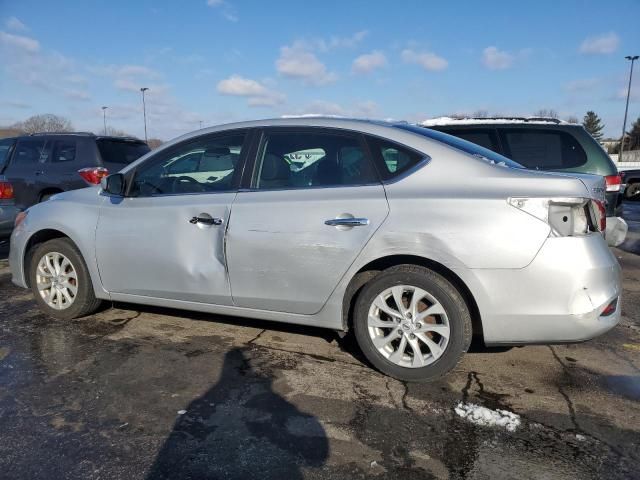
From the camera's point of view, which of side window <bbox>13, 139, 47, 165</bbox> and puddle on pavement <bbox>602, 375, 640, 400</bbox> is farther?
side window <bbox>13, 139, 47, 165</bbox>

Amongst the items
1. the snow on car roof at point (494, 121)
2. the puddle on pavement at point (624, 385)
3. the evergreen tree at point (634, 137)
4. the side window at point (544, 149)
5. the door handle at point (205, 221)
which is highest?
the evergreen tree at point (634, 137)

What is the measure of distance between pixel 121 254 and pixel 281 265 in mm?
1440

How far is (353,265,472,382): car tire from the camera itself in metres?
3.10

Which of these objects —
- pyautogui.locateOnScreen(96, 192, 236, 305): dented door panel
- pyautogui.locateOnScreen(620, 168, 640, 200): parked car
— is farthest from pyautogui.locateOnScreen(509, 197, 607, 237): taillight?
pyautogui.locateOnScreen(620, 168, 640, 200): parked car

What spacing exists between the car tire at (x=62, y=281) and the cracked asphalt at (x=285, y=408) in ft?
0.65

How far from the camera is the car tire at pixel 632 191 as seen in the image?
15.7 metres

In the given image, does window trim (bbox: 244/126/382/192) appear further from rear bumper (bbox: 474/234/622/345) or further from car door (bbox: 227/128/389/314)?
rear bumper (bbox: 474/234/622/345)

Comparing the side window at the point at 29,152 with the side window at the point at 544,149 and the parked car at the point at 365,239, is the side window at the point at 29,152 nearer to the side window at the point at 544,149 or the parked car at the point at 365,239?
the parked car at the point at 365,239

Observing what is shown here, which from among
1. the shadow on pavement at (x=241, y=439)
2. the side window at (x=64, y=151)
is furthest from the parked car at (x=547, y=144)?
the side window at (x=64, y=151)

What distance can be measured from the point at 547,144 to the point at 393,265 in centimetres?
405

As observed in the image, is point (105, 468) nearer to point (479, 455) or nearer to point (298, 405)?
point (298, 405)

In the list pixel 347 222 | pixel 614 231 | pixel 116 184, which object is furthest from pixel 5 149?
pixel 614 231

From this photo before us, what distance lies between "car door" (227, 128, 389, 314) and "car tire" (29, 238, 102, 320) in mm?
1536

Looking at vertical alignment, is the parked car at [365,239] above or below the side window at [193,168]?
below
